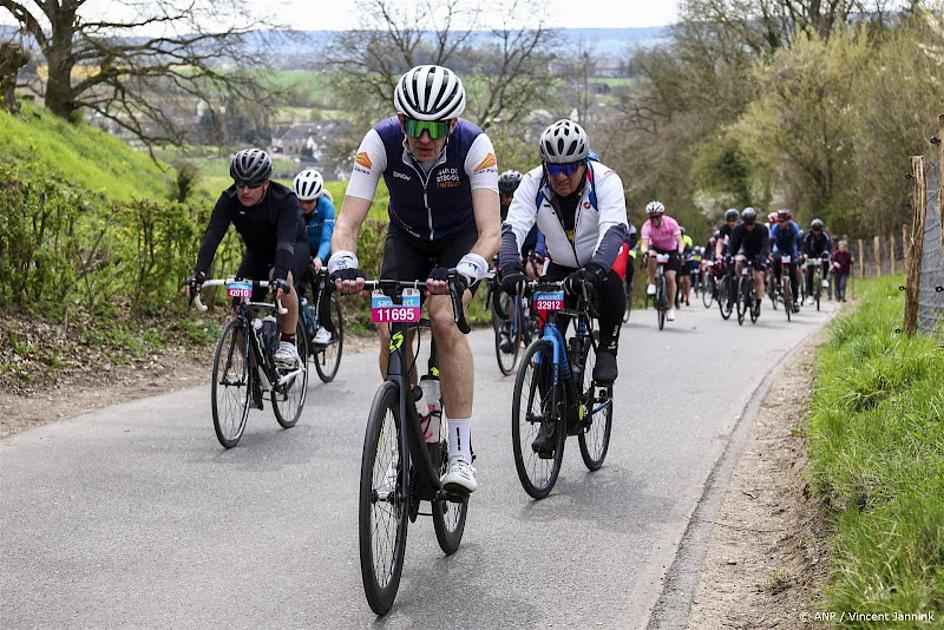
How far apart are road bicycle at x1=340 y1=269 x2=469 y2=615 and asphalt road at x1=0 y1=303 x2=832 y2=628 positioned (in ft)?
0.74

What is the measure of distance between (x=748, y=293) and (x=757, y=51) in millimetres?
37252

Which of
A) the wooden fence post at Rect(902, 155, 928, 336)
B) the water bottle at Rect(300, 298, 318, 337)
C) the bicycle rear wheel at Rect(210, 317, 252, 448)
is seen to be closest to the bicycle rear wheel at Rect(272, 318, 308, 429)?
the bicycle rear wheel at Rect(210, 317, 252, 448)

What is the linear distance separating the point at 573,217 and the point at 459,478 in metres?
2.46

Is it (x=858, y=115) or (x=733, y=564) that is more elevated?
(x=858, y=115)

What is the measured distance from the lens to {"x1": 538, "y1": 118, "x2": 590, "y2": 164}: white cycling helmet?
6648 millimetres

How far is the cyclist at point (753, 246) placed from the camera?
2000 cm

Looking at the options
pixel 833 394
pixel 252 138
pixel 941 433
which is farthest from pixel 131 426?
pixel 252 138

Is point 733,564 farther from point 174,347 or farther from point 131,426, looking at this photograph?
point 174,347

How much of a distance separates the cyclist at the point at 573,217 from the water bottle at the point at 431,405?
1.38 metres

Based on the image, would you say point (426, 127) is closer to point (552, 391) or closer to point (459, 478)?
point (459, 478)

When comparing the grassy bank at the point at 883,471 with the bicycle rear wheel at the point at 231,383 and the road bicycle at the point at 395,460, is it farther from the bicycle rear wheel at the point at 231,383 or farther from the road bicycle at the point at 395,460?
the bicycle rear wheel at the point at 231,383

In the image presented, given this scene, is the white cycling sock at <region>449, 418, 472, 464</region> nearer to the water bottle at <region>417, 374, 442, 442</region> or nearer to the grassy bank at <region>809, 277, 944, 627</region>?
the water bottle at <region>417, 374, 442, 442</region>

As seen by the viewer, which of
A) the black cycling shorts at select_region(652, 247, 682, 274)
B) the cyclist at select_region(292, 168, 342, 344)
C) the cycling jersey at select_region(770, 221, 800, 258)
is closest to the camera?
the cyclist at select_region(292, 168, 342, 344)

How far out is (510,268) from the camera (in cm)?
645
